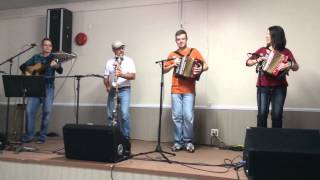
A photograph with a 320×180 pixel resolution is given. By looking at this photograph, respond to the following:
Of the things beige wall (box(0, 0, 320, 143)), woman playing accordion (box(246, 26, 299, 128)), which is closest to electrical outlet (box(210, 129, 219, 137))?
beige wall (box(0, 0, 320, 143))

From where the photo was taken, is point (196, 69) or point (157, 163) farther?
point (196, 69)

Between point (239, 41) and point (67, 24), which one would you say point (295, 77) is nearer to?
point (239, 41)

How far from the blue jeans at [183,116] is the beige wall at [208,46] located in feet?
3.01

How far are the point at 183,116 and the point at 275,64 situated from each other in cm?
119

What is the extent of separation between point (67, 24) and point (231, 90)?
2943mm

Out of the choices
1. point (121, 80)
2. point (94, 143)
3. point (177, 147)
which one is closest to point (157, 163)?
point (94, 143)

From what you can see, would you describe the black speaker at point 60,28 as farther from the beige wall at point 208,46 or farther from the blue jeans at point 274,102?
the blue jeans at point 274,102

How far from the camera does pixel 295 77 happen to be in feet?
14.3

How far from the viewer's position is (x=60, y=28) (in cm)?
543

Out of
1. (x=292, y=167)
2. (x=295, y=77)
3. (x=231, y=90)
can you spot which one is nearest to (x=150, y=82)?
(x=231, y=90)

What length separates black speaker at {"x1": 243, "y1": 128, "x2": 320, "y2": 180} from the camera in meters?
2.22

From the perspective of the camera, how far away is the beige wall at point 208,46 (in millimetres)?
4336

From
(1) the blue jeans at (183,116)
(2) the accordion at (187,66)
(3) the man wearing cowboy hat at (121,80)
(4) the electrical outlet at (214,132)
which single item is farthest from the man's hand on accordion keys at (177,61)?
(4) the electrical outlet at (214,132)

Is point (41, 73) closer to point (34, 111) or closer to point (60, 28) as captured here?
point (34, 111)
